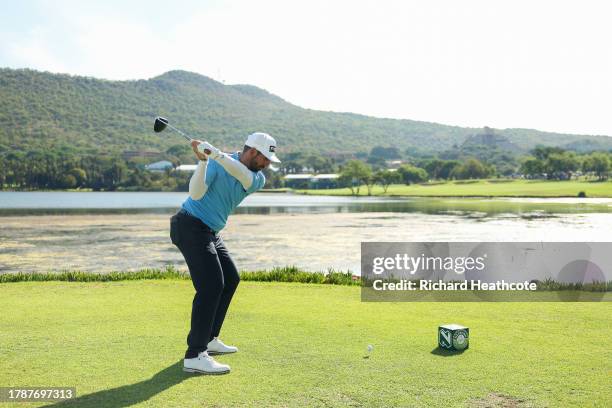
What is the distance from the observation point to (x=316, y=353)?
661 cm

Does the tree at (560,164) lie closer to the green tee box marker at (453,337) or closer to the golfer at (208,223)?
the green tee box marker at (453,337)

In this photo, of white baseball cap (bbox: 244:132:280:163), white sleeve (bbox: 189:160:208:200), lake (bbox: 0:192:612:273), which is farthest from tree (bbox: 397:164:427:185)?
white sleeve (bbox: 189:160:208:200)

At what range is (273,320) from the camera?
8.32 meters

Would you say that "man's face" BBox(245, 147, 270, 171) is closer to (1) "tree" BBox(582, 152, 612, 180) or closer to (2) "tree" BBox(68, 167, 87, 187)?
(1) "tree" BBox(582, 152, 612, 180)

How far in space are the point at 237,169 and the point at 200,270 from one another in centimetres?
114

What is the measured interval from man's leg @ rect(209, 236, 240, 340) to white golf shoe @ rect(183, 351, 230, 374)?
0.62 meters

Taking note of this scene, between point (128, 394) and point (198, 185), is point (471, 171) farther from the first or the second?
point (128, 394)

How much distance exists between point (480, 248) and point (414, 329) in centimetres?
1935

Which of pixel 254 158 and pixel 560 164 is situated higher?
pixel 560 164

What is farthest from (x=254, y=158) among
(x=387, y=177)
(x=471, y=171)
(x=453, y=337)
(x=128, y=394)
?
(x=471, y=171)

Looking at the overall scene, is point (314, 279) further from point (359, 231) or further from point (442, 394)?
point (359, 231)

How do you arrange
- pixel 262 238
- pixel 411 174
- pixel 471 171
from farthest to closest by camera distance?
1. pixel 471 171
2. pixel 411 174
3. pixel 262 238

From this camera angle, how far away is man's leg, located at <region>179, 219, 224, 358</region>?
6.26 metres

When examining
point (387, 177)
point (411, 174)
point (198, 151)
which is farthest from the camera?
point (411, 174)
